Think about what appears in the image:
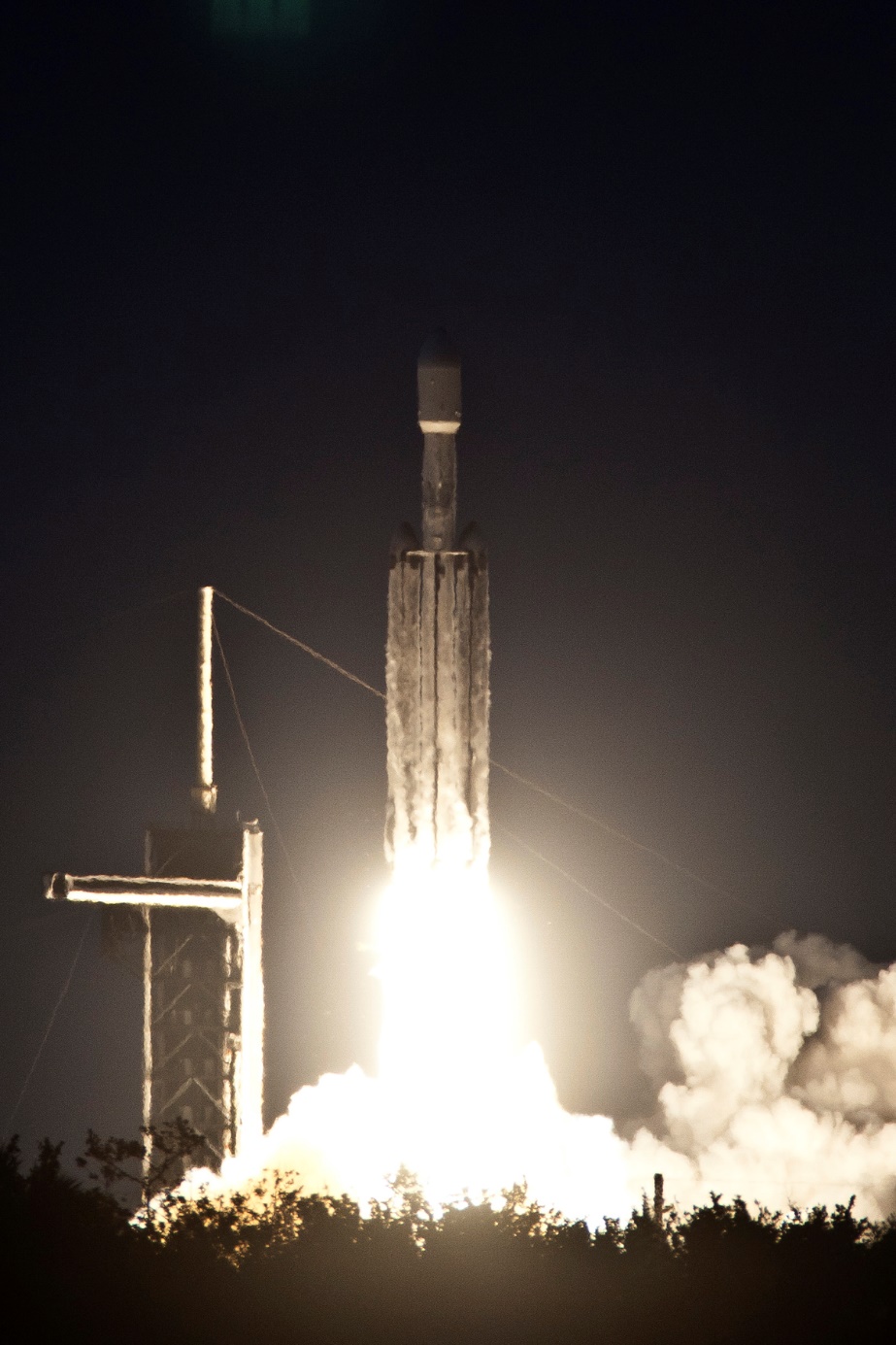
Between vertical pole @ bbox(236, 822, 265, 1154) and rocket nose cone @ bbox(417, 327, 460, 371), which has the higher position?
rocket nose cone @ bbox(417, 327, 460, 371)

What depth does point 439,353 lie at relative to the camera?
53.5m

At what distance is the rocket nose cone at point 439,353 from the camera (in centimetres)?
5350

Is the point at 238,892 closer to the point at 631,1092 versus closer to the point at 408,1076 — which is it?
the point at 408,1076

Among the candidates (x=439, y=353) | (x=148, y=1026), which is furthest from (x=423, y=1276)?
(x=439, y=353)

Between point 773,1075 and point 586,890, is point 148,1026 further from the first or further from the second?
point 773,1075

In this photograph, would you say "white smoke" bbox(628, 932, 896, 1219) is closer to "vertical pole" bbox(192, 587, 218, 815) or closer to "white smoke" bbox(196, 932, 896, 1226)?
"white smoke" bbox(196, 932, 896, 1226)

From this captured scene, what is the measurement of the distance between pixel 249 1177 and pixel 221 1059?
3.90m

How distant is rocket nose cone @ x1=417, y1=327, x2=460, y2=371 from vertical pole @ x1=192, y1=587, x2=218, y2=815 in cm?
826

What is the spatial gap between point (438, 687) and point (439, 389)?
579cm

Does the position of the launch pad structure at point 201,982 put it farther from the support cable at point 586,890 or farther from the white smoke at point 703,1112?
the support cable at point 586,890

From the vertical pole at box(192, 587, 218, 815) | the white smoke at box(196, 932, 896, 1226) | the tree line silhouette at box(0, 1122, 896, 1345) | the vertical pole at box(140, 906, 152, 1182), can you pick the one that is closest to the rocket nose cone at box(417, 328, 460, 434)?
the vertical pole at box(192, 587, 218, 815)

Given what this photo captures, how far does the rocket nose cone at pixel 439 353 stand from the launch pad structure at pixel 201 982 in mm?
Result: 10856

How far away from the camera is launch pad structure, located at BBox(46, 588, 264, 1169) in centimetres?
5734

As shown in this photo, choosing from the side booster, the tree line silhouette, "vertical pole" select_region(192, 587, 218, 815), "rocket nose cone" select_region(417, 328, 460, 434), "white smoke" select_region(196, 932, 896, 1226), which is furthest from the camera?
"vertical pole" select_region(192, 587, 218, 815)
